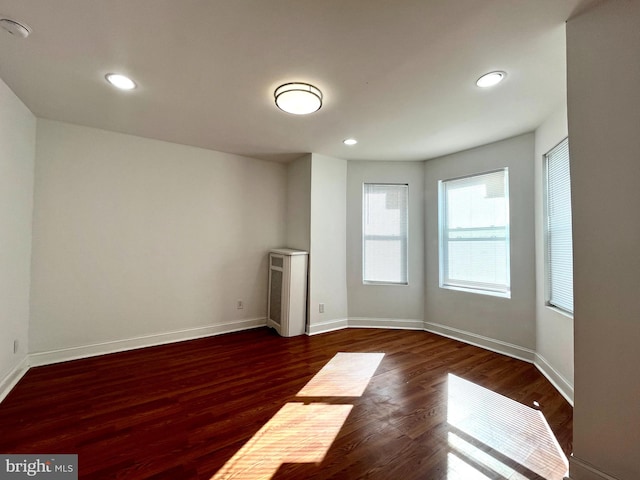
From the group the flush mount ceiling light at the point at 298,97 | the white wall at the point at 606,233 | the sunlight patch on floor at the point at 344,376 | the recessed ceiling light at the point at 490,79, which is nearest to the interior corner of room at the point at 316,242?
the white wall at the point at 606,233

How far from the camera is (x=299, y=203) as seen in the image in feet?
13.6

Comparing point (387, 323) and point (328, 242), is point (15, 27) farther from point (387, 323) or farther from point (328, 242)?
point (387, 323)

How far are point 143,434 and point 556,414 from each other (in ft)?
9.54

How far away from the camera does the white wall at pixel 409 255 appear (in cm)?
409

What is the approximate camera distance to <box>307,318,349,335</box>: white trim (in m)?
3.87

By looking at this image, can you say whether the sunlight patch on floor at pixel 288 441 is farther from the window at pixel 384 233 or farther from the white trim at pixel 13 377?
the window at pixel 384 233

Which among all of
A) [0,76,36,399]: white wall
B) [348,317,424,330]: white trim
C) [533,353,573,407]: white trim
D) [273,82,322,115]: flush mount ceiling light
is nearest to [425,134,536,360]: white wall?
[533,353,573,407]: white trim

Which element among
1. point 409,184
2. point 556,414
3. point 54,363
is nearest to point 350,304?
point 409,184

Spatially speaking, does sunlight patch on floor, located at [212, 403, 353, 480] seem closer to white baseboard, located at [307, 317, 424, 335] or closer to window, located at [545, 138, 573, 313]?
white baseboard, located at [307, 317, 424, 335]

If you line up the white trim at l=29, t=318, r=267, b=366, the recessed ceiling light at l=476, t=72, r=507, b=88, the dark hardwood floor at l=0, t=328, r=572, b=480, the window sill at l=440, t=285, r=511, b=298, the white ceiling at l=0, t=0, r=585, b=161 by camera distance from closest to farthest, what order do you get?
the white ceiling at l=0, t=0, r=585, b=161, the dark hardwood floor at l=0, t=328, r=572, b=480, the recessed ceiling light at l=476, t=72, r=507, b=88, the white trim at l=29, t=318, r=267, b=366, the window sill at l=440, t=285, r=511, b=298

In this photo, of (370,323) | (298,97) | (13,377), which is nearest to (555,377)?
(370,323)

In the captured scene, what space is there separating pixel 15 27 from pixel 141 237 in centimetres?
215

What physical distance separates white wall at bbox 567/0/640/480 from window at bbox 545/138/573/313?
1.13 meters

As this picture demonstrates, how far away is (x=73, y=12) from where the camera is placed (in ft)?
4.81
